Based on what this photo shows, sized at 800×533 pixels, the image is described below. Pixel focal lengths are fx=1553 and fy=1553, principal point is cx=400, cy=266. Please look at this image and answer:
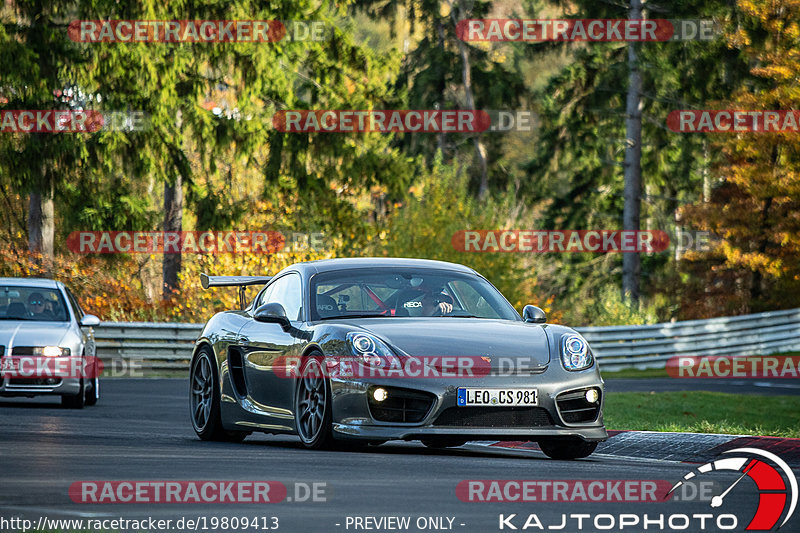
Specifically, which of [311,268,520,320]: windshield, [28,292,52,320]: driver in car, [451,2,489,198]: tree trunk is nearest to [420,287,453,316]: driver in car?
[311,268,520,320]: windshield

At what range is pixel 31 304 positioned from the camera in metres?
18.8

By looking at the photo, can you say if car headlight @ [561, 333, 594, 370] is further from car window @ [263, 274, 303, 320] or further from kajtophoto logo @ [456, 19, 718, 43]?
kajtophoto logo @ [456, 19, 718, 43]

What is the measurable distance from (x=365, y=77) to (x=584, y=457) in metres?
30.5

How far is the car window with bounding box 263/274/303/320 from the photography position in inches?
480

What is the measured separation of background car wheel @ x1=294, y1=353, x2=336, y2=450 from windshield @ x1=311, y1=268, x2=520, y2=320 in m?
0.62

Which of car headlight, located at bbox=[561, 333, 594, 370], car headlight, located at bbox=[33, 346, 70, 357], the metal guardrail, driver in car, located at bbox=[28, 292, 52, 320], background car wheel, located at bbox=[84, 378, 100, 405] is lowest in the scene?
the metal guardrail

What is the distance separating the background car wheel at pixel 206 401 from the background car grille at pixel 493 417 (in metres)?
3.10

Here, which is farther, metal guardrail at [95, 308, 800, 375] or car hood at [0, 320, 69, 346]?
metal guardrail at [95, 308, 800, 375]

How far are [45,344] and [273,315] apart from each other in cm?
684

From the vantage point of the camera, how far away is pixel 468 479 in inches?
360

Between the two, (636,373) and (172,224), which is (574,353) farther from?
(172,224)

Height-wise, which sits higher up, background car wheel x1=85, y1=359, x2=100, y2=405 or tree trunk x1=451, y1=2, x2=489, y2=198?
tree trunk x1=451, y1=2, x2=489, y2=198

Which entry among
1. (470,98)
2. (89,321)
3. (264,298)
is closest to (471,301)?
(264,298)

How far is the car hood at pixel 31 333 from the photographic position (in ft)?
58.0
